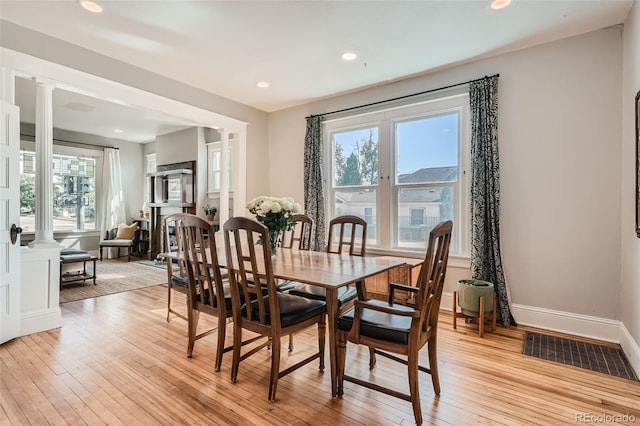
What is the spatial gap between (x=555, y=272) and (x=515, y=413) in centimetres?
182

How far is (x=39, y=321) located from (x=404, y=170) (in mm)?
4232

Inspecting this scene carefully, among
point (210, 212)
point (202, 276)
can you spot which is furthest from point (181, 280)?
point (210, 212)

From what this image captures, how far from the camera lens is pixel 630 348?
8.19 feet

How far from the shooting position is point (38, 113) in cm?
315

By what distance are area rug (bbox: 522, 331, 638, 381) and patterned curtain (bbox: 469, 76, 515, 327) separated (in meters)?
0.43

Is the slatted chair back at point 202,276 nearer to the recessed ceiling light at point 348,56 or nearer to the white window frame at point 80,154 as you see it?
the recessed ceiling light at point 348,56

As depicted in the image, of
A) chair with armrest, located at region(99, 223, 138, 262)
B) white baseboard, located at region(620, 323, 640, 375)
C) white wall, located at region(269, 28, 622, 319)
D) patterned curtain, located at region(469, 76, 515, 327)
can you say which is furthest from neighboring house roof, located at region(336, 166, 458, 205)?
chair with armrest, located at region(99, 223, 138, 262)

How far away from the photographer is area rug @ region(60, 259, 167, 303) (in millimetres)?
4496

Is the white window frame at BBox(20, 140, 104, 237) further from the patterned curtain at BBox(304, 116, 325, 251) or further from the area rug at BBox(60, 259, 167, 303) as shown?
the patterned curtain at BBox(304, 116, 325, 251)

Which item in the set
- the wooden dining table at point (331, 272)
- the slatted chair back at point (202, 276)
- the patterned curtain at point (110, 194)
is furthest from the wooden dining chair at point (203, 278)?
the patterned curtain at point (110, 194)

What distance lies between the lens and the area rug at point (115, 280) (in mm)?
4496

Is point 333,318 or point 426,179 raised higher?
point 426,179

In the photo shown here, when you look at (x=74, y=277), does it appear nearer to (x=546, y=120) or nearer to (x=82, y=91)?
(x=82, y=91)

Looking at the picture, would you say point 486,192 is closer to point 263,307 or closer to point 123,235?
point 263,307
